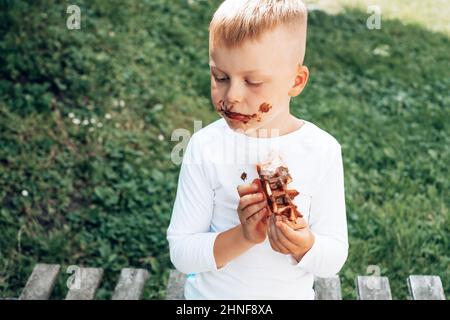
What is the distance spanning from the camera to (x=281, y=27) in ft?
5.66

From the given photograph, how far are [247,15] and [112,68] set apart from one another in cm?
339

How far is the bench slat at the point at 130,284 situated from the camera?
311 cm

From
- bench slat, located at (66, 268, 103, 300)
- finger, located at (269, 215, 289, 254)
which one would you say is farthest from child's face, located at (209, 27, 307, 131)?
bench slat, located at (66, 268, 103, 300)

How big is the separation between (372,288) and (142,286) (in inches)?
45.5

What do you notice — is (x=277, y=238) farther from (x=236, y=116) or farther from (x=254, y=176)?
(x=236, y=116)

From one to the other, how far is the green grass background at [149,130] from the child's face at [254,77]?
1783 mm

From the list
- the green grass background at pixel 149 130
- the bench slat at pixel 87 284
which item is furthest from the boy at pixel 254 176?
the green grass background at pixel 149 130

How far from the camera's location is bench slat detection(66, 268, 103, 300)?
3.09 meters

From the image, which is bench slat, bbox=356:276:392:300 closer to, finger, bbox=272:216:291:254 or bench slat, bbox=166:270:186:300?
bench slat, bbox=166:270:186:300

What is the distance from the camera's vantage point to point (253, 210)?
176 cm

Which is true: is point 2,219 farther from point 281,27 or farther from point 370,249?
point 281,27

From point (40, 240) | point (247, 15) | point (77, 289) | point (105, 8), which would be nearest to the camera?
point (247, 15)

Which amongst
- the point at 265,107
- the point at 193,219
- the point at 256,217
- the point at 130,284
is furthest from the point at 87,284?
the point at 265,107
